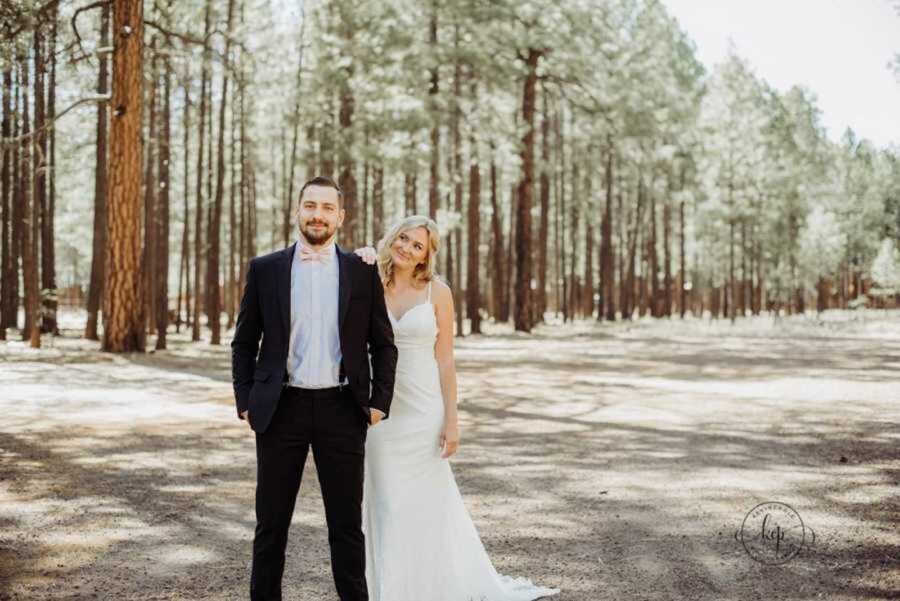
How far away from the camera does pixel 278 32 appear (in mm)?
28953

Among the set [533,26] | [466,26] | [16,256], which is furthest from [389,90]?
[16,256]

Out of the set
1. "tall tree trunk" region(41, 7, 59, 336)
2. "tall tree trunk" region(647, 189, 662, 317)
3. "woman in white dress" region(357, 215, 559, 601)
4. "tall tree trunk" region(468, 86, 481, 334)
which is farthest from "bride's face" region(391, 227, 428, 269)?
"tall tree trunk" region(647, 189, 662, 317)

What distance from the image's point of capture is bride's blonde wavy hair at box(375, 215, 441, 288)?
182 inches

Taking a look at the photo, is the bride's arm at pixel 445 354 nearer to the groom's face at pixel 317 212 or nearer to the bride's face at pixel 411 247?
the bride's face at pixel 411 247

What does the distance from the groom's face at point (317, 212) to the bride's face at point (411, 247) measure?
73cm

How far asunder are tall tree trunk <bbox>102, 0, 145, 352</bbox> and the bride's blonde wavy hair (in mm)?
13764

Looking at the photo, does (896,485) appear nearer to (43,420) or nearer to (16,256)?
(43,420)

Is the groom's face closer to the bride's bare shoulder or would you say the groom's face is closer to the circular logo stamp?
the bride's bare shoulder

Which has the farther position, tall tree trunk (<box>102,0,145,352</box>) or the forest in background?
the forest in background

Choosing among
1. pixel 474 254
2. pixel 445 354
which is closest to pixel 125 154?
pixel 445 354

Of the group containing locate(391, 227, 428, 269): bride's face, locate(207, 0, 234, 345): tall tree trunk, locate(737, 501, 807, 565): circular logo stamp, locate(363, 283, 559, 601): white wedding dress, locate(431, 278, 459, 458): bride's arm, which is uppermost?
locate(207, 0, 234, 345): tall tree trunk

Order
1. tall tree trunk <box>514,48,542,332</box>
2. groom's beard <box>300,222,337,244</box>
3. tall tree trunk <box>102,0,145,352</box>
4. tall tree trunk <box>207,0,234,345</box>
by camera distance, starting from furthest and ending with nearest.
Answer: tall tree trunk <box>514,48,542,332</box> → tall tree trunk <box>207,0,234,345</box> → tall tree trunk <box>102,0,145,352</box> → groom's beard <box>300,222,337,244</box>

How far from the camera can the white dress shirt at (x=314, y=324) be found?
3834mm

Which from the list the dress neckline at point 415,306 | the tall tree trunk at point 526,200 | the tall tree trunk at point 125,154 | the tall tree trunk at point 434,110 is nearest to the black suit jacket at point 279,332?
the dress neckline at point 415,306
